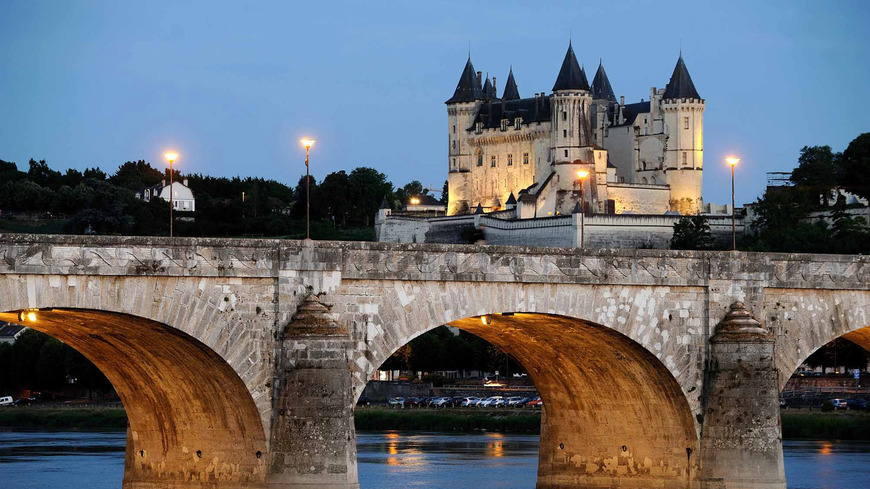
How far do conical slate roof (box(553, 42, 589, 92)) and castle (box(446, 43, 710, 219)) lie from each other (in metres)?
0.10

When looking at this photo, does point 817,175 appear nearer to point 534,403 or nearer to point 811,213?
point 811,213

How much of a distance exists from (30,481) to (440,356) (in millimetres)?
54503

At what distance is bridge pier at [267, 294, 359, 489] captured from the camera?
28469 mm

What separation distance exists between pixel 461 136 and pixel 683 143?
2406 centimetres

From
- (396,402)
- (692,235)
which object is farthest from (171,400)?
(692,235)

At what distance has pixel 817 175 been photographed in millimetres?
134875

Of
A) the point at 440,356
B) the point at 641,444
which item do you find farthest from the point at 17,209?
the point at 641,444

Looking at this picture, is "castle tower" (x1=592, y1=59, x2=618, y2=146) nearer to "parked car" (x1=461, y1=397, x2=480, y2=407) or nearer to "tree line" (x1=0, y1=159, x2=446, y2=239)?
"tree line" (x1=0, y1=159, x2=446, y2=239)

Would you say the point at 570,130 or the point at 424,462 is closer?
the point at 424,462

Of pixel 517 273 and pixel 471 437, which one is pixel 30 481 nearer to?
pixel 517 273

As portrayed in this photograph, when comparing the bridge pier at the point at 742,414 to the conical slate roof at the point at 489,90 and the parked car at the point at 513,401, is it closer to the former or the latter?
the parked car at the point at 513,401

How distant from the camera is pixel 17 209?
129 metres

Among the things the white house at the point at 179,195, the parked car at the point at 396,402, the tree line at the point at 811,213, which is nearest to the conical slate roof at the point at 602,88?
the tree line at the point at 811,213

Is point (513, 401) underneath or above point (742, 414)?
underneath
